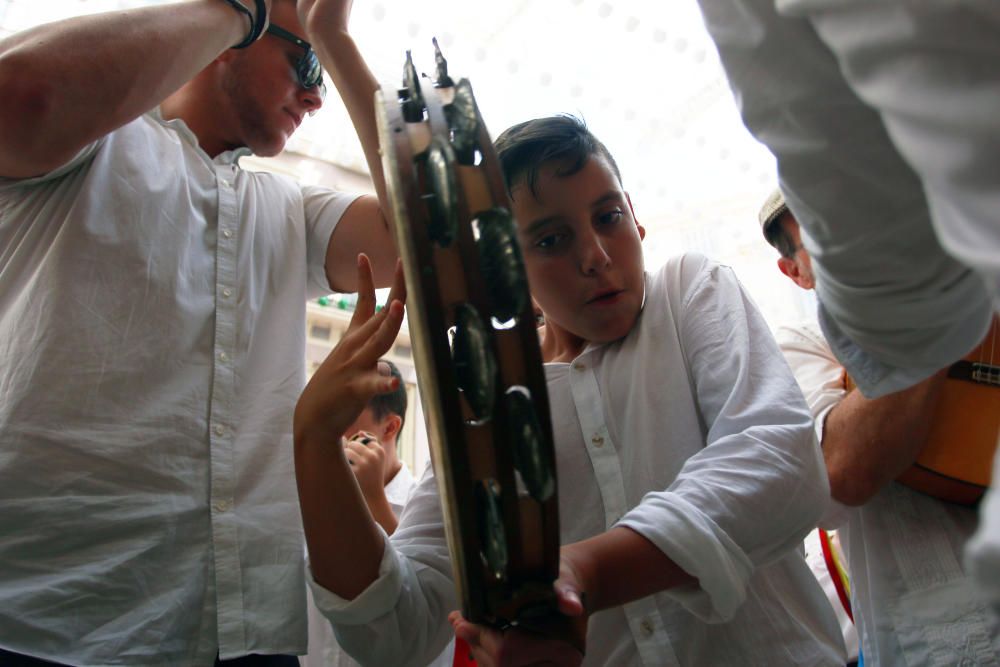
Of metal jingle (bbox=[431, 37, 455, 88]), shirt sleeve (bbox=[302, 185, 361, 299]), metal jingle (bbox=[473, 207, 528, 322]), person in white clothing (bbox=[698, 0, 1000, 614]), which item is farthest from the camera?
shirt sleeve (bbox=[302, 185, 361, 299])

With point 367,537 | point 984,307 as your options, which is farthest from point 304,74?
point 984,307

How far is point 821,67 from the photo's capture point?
0.48 m

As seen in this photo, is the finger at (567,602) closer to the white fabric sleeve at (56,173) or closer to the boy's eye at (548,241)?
the boy's eye at (548,241)

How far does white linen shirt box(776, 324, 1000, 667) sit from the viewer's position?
34.6 inches

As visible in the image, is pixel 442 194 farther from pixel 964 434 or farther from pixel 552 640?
pixel 964 434

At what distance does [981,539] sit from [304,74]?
131 centimetres

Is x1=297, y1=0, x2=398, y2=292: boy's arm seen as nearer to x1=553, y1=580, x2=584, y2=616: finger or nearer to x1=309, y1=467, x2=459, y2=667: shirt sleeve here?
x1=309, y1=467, x2=459, y2=667: shirt sleeve

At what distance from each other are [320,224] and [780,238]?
897 millimetres

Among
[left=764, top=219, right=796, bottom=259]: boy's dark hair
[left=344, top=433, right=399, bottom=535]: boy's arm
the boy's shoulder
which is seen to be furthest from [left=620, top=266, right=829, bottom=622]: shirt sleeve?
[left=344, top=433, right=399, bottom=535]: boy's arm

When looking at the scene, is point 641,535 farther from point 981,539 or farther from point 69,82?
point 69,82

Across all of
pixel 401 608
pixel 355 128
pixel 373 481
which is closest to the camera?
pixel 401 608

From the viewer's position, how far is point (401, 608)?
0.81 metres

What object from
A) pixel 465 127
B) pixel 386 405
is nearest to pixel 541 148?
pixel 465 127

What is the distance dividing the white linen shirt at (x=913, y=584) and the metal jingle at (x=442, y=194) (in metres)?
0.78
